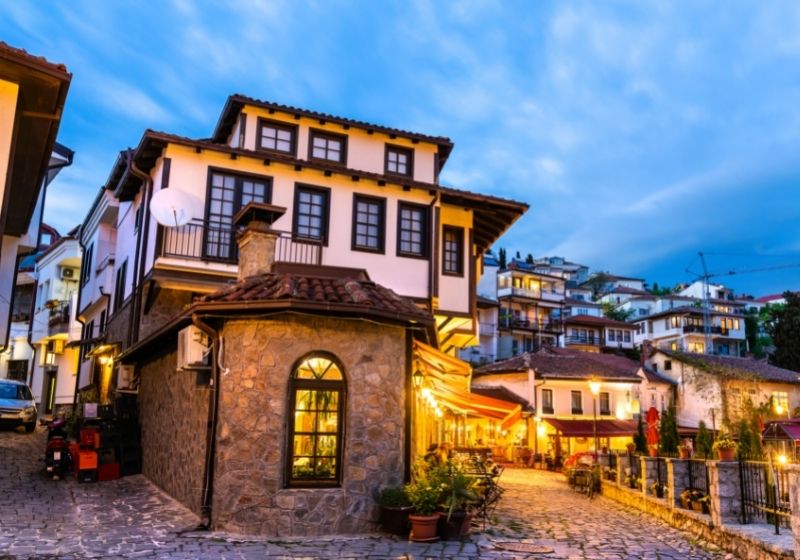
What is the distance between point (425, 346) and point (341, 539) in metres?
3.54

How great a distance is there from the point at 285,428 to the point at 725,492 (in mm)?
7154

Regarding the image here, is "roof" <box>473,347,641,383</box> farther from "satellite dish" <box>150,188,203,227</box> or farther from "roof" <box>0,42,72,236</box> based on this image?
"roof" <box>0,42,72,236</box>

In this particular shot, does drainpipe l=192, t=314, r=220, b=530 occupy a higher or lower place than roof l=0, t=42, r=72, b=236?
lower

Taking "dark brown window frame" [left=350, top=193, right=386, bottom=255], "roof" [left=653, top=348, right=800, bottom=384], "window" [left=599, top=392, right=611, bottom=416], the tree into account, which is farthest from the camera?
the tree

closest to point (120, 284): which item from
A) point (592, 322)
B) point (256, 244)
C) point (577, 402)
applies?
point (256, 244)

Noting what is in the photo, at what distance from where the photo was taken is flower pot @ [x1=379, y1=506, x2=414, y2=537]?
10070mm

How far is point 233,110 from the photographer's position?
1923cm

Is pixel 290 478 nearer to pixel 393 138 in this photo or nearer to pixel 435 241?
pixel 435 241

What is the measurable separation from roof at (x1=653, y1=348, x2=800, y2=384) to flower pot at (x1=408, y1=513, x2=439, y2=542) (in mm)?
43406

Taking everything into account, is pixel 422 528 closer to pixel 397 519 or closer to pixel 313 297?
pixel 397 519

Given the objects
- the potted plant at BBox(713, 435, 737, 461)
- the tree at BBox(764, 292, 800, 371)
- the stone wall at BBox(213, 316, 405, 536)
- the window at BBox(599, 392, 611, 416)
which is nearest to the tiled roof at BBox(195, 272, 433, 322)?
the stone wall at BBox(213, 316, 405, 536)

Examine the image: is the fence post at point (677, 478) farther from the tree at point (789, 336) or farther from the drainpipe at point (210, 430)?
the tree at point (789, 336)

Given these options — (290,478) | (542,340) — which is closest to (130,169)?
(290,478)

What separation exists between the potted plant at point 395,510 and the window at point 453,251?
35.3 feet
